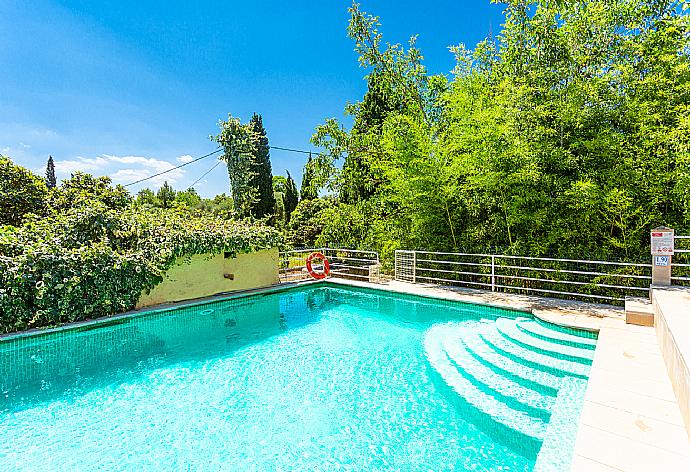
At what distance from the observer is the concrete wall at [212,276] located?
8250mm

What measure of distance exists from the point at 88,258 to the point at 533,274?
8855 millimetres

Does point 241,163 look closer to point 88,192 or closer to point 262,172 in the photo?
point 262,172

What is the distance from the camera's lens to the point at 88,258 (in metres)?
6.77

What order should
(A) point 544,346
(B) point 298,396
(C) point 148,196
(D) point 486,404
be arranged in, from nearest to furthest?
(D) point 486,404 → (B) point 298,396 → (A) point 544,346 → (C) point 148,196

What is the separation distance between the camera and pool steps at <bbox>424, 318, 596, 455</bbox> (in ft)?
11.3

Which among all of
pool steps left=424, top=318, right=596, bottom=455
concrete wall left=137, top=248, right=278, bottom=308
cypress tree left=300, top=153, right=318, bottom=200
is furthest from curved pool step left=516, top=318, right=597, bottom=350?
cypress tree left=300, top=153, right=318, bottom=200

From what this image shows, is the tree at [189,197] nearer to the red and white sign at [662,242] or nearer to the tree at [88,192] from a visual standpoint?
the tree at [88,192]

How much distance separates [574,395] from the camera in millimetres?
3611

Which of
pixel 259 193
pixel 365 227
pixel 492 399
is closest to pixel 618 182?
pixel 492 399

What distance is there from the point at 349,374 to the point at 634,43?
8.66 meters

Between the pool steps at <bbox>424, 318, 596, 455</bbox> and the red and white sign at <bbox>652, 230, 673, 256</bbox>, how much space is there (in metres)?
2.02

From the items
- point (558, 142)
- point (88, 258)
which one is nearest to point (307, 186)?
point (88, 258)

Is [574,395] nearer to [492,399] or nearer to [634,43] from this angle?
[492,399]

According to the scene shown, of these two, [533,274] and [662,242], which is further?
[533,274]
